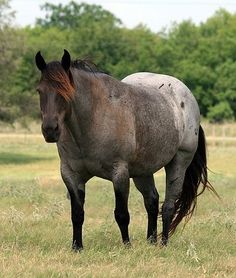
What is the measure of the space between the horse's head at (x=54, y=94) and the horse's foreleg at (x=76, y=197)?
785mm

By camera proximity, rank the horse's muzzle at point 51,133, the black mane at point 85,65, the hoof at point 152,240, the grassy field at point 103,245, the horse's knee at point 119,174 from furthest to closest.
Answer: the hoof at point 152,240 → the black mane at point 85,65 → the horse's knee at point 119,174 → the horse's muzzle at point 51,133 → the grassy field at point 103,245

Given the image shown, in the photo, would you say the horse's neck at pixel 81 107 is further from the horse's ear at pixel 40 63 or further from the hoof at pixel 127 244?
the hoof at pixel 127 244

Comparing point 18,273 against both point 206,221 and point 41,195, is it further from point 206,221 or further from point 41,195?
point 41,195

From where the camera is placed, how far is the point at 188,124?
8742 mm

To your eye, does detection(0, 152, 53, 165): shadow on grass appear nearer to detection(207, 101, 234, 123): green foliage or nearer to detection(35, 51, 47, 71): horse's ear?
detection(35, 51, 47, 71): horse's ear

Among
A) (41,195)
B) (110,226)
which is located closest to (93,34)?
(41,195)

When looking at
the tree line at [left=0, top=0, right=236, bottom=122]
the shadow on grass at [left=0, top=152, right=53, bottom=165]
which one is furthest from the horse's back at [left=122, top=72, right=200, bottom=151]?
the tree line at [left=0, top=0, right=236, bottom=122]

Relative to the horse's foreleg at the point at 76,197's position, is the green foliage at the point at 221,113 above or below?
below

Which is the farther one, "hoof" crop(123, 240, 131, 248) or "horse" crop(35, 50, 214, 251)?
"hoof" crop(123, 240, 131, 248)

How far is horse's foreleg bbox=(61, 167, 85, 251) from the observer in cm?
737

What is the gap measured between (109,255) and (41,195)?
23.4 ft

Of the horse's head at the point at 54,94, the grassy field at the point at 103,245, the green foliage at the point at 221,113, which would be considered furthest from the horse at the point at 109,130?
the green foliage at the point at 221,113

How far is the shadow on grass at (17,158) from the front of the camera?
3164 centimetres

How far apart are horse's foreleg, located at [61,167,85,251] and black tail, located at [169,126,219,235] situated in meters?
1.80
